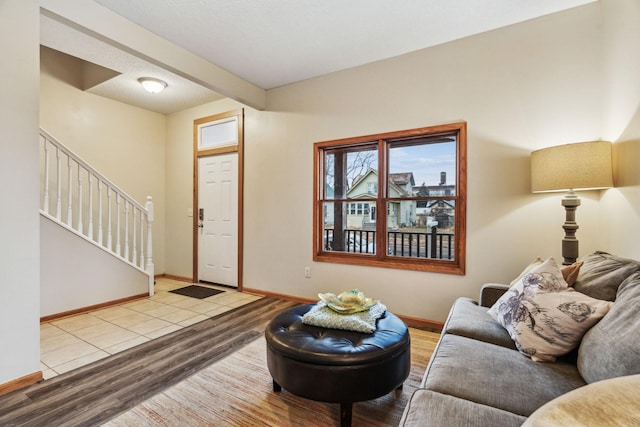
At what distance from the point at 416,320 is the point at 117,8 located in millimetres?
3729

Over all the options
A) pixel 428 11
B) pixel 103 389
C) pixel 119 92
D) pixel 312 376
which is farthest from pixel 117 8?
pixel 312 376

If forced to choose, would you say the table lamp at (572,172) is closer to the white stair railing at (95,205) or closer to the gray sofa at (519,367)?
the gray sofa at (519,367)

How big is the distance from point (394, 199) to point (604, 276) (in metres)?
1.84

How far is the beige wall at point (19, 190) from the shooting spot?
1788mm

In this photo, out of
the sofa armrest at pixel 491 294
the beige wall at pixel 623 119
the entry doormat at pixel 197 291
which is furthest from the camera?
the entry doormat at pixel 197 291

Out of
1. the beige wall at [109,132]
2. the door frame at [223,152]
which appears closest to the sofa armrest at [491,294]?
the door frame at [223,152]

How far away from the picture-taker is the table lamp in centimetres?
185

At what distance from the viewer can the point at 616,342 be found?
1023mm

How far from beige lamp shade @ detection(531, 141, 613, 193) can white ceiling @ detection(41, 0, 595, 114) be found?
1.25 meters

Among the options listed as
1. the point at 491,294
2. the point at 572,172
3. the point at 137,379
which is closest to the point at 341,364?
the point at 491,294

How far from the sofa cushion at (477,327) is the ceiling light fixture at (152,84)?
4.04 meters

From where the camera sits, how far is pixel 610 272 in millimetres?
1428

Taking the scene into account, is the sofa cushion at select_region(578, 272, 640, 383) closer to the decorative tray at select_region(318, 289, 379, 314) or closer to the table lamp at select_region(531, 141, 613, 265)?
the table lamp at select_region(531, 141, 613, 265)

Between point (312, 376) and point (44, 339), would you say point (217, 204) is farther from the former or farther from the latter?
point (312, 376)
